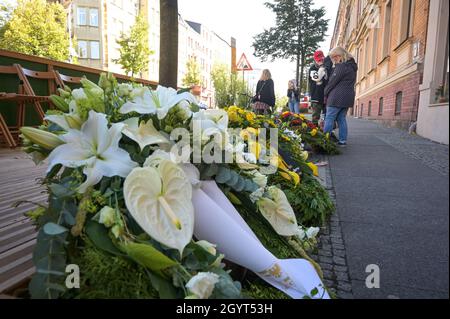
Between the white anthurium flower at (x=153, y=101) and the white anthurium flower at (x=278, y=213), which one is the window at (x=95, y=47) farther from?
the white anthurium flower at (x=278, y=213)

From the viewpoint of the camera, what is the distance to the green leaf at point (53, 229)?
0.89 m

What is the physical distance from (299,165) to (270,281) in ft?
4.94

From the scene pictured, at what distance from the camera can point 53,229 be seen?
900 mm

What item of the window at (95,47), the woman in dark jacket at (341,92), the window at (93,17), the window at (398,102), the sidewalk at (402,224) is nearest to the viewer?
the sidewalk at (402,224)

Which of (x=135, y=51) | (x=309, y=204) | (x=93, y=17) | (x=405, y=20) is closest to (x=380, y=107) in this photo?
(x=405, y=20)

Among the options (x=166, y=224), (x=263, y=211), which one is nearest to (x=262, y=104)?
(x=263, y=211)

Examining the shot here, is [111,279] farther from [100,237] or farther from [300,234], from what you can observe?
[300,234]

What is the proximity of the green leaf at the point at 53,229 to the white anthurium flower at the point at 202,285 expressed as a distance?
330 millimetres

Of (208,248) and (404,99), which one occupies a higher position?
(404,99)

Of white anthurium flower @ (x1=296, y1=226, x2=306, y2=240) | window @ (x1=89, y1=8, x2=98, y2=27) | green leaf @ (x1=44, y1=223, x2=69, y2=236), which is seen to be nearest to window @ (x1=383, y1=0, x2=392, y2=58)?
white anthurium flower @ (x1=296, y1=226, x2=306, y2=240)

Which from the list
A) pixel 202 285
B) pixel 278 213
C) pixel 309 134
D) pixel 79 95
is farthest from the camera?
pixel 309 134

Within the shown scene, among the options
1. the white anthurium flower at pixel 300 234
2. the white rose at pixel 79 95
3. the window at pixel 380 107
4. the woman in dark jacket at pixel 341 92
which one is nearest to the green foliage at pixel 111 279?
the white rose at pixel 79 95

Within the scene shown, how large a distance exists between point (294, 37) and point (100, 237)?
20.0 metres

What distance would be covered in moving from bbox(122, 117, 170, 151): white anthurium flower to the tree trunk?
3079 millimetres
